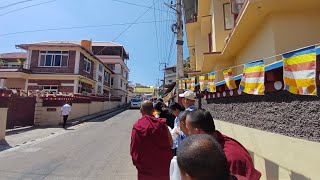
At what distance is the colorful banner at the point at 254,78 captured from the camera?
4250 mm

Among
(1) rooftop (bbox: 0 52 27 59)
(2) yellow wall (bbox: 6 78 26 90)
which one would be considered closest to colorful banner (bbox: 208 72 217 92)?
(2) yellow wall (bbox: 6 78 26 90)

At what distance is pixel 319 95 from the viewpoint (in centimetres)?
285

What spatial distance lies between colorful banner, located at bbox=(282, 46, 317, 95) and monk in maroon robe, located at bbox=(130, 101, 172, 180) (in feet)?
5.72

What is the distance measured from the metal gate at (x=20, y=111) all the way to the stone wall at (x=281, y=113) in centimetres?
1412

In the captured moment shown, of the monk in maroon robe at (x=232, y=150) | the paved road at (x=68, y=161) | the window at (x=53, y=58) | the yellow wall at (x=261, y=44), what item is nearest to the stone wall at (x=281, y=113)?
the monk in maroon robe at (x=232, y=150)

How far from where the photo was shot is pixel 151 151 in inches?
138

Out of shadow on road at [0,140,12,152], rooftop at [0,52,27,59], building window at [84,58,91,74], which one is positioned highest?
rooftop at [0,52,27,59]

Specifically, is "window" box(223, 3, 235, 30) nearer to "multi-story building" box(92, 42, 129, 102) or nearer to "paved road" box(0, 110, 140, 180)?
"paved road" box(0, 110, 140, 180)

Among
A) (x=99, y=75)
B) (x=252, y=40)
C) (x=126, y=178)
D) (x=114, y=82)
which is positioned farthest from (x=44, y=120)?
(x=114, y=82)

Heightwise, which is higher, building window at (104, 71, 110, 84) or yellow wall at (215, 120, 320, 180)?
building window at (104, 71, 110, 84)

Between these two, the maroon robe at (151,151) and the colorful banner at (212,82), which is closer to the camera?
the maroon robe at (151,151)

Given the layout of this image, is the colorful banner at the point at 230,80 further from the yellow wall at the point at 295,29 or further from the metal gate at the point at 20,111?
the metal gate at the point at 20,111

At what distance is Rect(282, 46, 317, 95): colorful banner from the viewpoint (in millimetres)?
2936

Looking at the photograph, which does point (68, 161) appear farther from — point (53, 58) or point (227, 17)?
point (53, 58)
